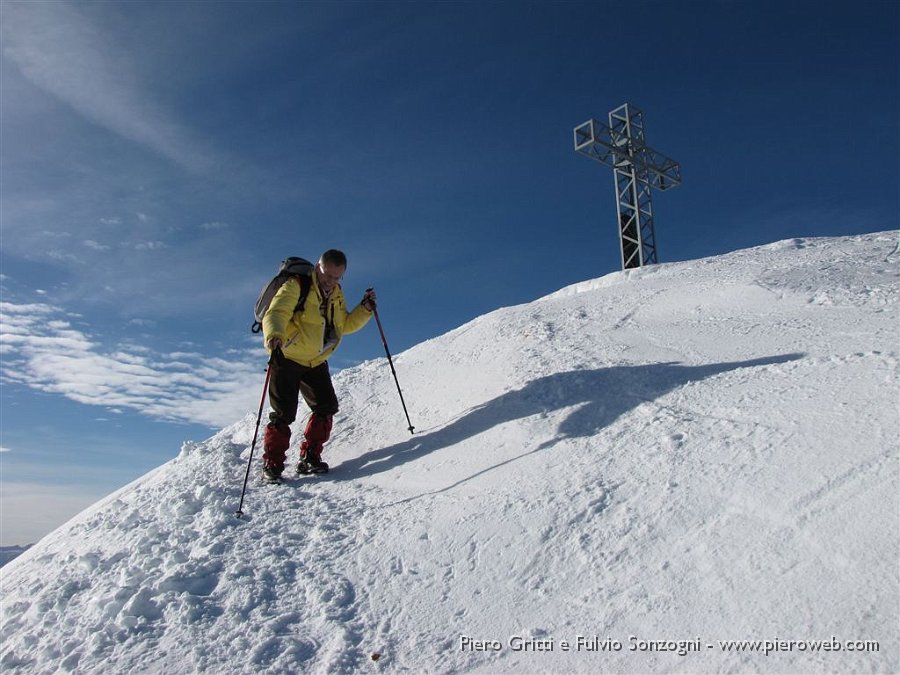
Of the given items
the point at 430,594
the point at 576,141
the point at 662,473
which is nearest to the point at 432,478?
the point at 430,594

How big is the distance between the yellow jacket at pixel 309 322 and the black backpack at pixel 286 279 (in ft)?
0.19

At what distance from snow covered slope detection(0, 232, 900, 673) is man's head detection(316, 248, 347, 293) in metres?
1.65

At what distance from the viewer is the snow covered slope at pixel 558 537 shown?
9.09 ft

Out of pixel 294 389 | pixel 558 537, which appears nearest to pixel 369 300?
pixel 294 389

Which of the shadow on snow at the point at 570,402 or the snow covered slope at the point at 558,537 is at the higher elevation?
the shadow on snow at the point at 570,402

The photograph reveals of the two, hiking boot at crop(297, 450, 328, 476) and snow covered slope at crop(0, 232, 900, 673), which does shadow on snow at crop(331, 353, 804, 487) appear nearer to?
snow covered slope at crop(0, 232, 900, 673)

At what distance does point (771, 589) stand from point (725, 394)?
6.75 feet

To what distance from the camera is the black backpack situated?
5773 mm

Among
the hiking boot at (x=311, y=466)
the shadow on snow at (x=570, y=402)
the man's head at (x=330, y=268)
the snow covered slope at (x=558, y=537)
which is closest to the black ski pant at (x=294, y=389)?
the hiking boot at (x=311, y=466)

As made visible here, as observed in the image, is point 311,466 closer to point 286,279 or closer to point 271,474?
point 271,474

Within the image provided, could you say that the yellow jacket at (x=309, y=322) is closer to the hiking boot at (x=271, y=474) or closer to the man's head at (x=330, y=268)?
the man's head at (x=330, y=268)

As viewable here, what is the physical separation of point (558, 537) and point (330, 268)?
11.8ft

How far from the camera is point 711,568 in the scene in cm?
296

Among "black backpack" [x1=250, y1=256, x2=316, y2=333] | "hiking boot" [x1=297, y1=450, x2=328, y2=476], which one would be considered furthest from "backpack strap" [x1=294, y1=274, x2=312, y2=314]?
"hiking boot" [x1=297, y1=450, x2=328, y2=476]
